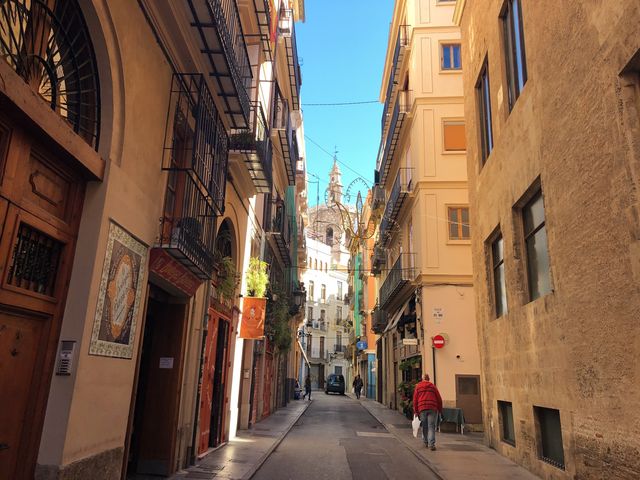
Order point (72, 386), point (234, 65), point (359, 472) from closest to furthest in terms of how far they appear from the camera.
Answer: point (72, 386) < point (234, 65) < point (359, 472)

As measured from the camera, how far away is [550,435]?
8.99 metres

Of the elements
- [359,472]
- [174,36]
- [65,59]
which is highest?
[174,36]

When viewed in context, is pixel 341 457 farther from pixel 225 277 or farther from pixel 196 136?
pixel 196 136

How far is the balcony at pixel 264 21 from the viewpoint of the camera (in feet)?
40.3

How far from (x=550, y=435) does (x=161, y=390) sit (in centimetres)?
672

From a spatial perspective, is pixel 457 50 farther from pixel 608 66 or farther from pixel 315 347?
pixel 315 347

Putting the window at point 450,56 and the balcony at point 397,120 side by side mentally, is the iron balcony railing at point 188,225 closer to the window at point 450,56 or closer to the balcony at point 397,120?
the balcony at point 397,120

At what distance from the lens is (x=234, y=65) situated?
28.5 ft

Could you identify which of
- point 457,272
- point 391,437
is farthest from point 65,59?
point 457,272

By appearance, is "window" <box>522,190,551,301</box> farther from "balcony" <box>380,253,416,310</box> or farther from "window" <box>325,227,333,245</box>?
"window" <box>325,227,333,245</box>

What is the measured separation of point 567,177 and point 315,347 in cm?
6852

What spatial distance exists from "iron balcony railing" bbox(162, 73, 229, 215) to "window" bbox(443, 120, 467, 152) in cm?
1278

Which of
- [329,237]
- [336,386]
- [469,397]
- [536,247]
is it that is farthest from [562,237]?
[329,237]

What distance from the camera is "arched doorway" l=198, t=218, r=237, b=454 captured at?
10969 mm
